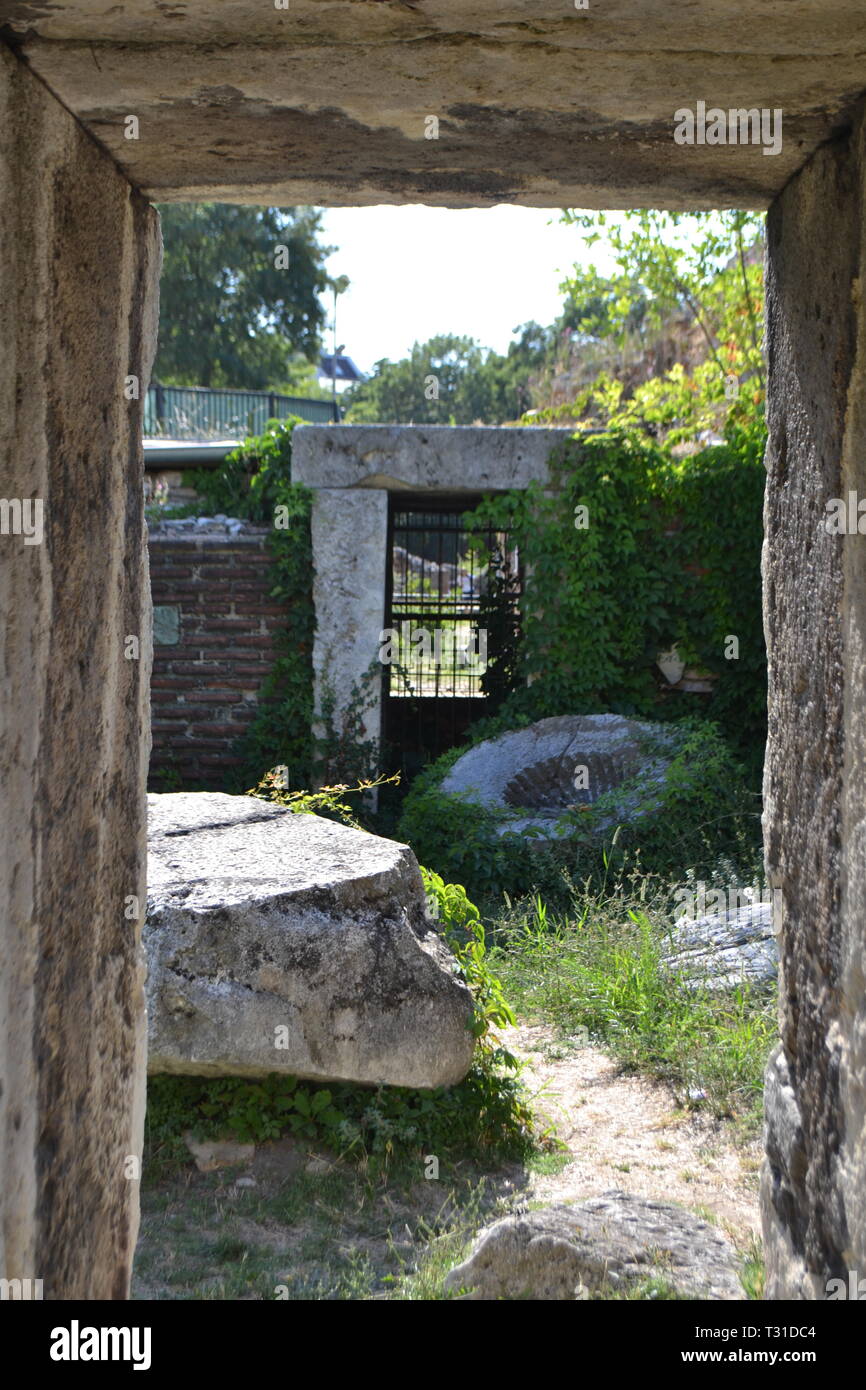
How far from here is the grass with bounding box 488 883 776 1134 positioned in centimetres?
397

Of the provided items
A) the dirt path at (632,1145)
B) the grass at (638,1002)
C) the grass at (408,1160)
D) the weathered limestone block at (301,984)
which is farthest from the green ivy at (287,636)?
the weathered limestone block at (301,984)

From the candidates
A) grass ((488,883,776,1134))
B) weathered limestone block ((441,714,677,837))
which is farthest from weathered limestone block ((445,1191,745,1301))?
Result: weathered limestone block ((441,714,677,837))

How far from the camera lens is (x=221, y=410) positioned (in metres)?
16.6

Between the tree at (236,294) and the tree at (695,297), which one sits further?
the tree at (236,294)

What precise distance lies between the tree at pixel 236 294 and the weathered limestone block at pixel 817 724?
24126mm

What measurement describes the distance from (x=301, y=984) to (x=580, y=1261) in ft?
4.01

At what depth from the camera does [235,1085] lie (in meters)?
3.64

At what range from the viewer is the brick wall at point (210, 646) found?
764 centimetres

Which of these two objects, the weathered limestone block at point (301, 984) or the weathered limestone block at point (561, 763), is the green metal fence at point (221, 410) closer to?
the weathered limestone block at point (561, 763)

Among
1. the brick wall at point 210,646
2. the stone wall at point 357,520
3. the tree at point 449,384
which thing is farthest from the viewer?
the tree at point 449,384

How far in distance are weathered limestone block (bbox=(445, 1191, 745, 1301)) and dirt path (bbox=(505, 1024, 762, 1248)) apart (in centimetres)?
35

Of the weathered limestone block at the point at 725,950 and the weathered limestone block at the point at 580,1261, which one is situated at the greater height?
the weathered limestone block at the point at 725,950

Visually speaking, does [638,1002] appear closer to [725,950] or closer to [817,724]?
[725,950]
